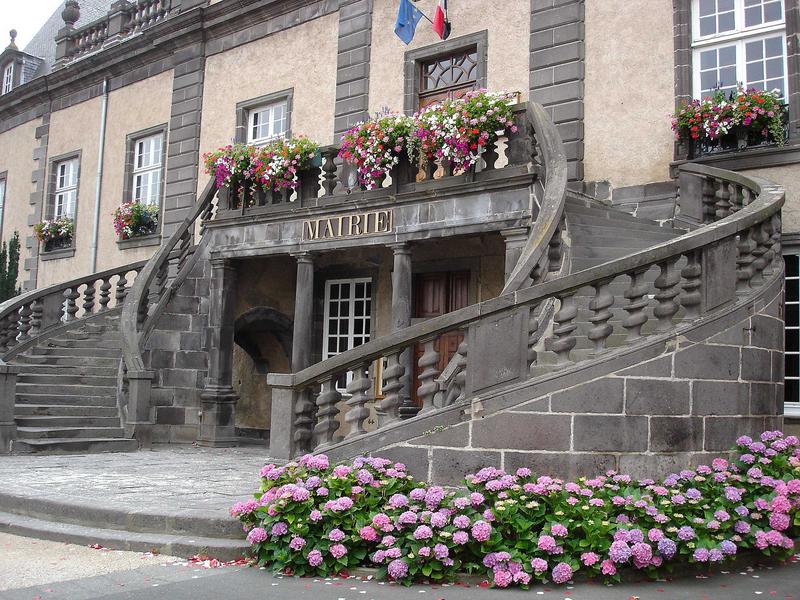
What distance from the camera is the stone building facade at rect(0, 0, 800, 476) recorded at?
8.98 meters

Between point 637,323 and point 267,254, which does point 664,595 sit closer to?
point 637,323

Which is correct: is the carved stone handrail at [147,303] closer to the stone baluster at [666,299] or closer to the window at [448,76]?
the window at [448,76]

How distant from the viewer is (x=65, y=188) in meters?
18.7

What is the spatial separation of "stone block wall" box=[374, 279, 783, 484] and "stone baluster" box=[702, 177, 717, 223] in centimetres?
348

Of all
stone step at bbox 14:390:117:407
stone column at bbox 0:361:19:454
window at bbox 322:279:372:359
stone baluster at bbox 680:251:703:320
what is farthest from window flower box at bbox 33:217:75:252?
stone baluster at bbox 680:251:703:320

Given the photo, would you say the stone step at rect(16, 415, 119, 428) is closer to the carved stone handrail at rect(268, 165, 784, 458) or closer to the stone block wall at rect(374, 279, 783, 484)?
the carved stone handrail at rect(268, 165, 784, 458)

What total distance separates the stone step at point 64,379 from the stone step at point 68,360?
0.95 feet

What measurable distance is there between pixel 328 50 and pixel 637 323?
9316 mm

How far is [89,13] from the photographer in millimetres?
21484

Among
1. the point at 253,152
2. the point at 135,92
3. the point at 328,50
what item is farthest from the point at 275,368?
the point at 135,92

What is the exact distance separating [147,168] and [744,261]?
12811 millimetres

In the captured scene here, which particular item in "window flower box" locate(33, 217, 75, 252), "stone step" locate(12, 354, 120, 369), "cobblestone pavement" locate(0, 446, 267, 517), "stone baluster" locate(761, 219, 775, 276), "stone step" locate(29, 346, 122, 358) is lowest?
"cobblestone pavement" locate(0, 446, 267, 517)

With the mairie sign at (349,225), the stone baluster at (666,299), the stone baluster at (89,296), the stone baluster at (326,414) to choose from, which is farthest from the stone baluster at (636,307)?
the stone baluster at (89,296)

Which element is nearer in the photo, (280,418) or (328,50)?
(280,418)
